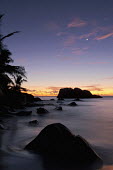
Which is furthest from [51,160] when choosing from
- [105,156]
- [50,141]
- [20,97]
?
[20,97]

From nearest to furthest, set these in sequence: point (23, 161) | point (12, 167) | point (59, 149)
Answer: point (12, 167), point (23, 161), point (59, 149)

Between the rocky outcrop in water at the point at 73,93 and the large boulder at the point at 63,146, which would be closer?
the large boulder at the point at 63,146

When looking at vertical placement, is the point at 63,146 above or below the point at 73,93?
below

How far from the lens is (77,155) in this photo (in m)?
3.24

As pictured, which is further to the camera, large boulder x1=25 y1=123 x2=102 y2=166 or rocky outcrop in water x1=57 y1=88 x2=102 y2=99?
rocky outcrop in water x1=57 y1=88 x2=102 y2=99

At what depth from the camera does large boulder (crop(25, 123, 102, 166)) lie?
321cm

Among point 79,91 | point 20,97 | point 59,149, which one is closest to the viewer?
point 59,149

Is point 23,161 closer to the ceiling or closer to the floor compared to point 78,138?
closer to the floor

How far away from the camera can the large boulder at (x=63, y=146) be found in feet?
10.5

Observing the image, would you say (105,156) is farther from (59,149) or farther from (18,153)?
(18,153)

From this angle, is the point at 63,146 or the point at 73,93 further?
the point at 73,93

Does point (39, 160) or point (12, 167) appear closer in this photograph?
point (12, 167)

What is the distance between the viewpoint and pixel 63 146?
3504 millimetres

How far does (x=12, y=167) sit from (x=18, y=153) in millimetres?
786
